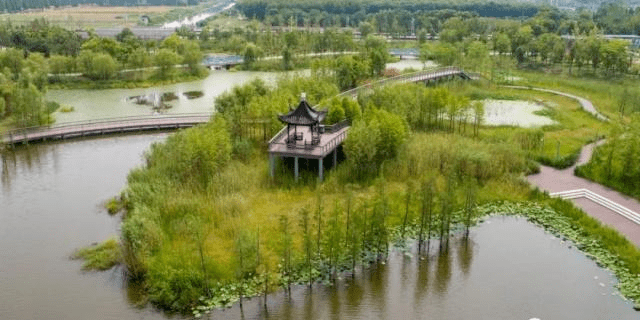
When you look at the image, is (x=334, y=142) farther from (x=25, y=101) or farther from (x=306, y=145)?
(x=25, y=101)

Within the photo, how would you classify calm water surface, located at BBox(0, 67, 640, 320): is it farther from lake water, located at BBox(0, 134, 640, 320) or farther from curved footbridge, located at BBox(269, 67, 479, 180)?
curved footbridge, located at BBox(269, 67, 479, 180)

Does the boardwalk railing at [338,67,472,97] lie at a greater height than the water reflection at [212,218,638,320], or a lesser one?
greater

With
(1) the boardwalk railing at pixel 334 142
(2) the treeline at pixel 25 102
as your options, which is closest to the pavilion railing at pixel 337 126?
(1) the boardwalk railing at pixel 334 142

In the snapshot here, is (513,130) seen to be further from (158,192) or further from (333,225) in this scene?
(158,192)

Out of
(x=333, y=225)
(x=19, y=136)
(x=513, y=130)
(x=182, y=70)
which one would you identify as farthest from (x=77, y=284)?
(x=182, y=70)

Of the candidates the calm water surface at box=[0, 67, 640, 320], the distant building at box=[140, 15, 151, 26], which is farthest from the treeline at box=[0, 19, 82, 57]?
the distant building at box=[140, 15, 151, 26]

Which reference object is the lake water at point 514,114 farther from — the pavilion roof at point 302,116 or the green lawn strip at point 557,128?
the pavilion roof at point 302,116
